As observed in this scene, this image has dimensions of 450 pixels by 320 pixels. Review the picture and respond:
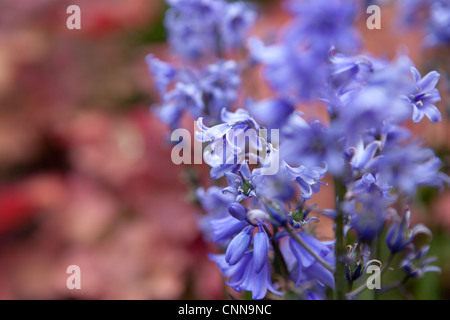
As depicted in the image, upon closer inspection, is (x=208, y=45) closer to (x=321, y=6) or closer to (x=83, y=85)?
(x=321, y=6)

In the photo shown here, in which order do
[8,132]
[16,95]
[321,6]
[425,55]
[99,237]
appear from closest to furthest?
[321,6]
[425,55]
[99,237]
[8,132]
[16,95]

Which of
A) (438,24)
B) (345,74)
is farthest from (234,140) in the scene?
(438,24)

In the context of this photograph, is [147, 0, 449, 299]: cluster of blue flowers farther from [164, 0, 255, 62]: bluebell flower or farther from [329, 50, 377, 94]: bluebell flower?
[164, 0, 255, 62]: bluebell flower

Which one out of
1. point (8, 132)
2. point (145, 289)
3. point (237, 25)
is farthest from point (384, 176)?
point (8, 132)

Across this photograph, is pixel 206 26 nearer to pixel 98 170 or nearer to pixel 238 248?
pixel 238 248

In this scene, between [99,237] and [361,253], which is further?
[99,237]

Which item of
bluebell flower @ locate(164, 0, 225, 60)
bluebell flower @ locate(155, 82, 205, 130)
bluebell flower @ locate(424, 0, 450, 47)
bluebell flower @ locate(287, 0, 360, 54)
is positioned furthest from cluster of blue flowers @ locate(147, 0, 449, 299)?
bluebell flower @ locate(424, 0, 450, 47)

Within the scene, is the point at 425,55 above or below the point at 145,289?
above
